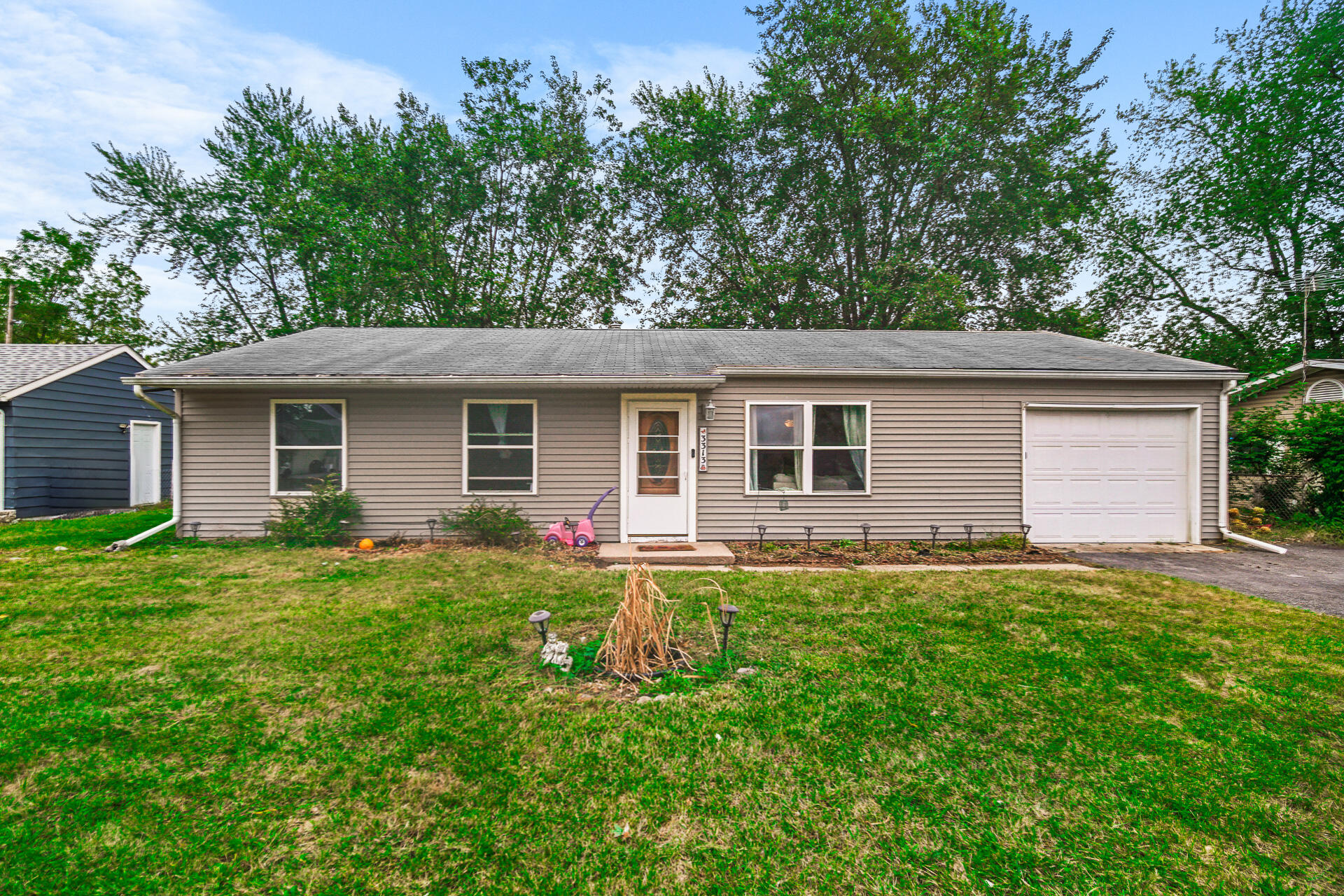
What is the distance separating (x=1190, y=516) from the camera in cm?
786

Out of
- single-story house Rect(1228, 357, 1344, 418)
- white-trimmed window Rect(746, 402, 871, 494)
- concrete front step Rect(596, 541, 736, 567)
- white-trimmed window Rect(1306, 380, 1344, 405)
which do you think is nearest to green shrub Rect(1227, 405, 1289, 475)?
single-story house Rect(1228, 357, 1344, 418)

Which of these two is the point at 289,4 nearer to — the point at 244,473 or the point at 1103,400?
the point at 244,473

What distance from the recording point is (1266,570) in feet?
20.7

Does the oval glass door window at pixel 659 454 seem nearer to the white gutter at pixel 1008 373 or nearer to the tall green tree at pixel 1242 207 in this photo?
the white gutter at pixel 1008 373

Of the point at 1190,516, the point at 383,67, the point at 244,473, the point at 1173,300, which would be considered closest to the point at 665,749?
the point at 244,473

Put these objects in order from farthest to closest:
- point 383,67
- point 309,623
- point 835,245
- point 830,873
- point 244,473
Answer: point 835,245 → point 383,67 → point 244,473 → point 309,623 → point 830,873

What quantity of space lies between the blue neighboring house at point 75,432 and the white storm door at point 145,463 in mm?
17

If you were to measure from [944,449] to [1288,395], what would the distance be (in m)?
8.31

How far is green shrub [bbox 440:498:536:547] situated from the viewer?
726 cm

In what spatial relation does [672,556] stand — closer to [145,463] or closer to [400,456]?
[400,456]

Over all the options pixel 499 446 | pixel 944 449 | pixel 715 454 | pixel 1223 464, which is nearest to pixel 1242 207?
pixel 1223 464

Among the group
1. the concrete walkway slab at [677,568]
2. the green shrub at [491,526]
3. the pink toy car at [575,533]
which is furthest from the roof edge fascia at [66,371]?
the concrete walkway slab at [677,568]

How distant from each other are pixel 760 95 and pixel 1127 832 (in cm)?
1986

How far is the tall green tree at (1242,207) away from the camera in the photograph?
49.2ft
